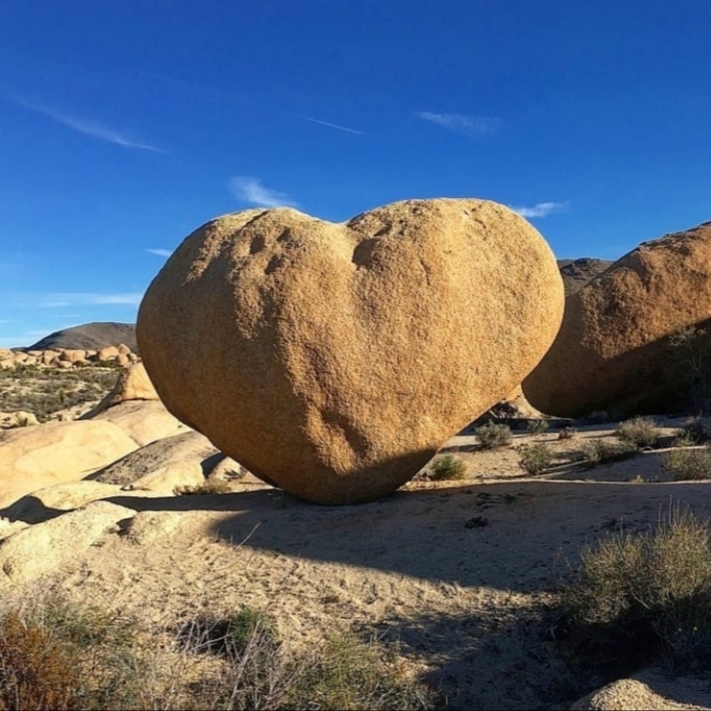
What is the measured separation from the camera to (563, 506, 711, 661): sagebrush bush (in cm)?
431

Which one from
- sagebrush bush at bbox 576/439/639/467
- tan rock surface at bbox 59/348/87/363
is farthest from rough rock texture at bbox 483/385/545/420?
tan rock surface at bbox 59/348/87/363

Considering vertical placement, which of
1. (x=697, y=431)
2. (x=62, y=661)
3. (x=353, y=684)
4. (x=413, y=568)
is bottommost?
(x=353, y=684)

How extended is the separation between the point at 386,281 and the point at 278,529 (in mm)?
2434

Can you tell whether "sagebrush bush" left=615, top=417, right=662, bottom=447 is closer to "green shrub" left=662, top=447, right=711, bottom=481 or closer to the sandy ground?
"green shrub" left=662, top=447, right=711, bottom=481

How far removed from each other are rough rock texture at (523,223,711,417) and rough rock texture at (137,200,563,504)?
342 inches

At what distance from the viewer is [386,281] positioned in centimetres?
704

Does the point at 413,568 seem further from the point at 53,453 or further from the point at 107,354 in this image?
the point at 107,354

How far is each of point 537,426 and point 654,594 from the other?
10794 mm

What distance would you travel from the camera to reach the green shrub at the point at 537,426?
14.9 metres

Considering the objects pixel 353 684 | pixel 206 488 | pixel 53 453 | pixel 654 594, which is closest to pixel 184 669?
pixel 353 684

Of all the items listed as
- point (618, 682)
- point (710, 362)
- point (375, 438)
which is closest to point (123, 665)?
point (618, 682)

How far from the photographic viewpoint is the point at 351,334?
6941 mm

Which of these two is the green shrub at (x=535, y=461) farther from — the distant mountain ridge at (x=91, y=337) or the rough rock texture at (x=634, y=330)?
the distant mountain ridge at (x=91, y=337)

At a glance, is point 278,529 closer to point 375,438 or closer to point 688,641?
point 375,438
